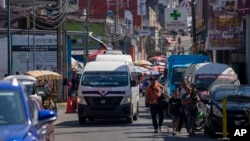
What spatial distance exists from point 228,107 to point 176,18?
33462mm

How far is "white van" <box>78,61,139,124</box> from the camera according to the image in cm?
2883

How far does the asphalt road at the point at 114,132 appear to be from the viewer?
22.7 m

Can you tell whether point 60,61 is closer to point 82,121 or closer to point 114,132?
point 82,121

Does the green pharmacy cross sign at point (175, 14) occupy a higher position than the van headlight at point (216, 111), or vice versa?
the green pharmacy cross sign at point (175, 14)

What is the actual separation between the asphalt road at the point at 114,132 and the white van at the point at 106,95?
462mm

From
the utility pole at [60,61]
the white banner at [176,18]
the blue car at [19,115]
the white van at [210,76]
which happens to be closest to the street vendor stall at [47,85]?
the utility pole at [60,61]

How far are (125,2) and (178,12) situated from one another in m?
46.6

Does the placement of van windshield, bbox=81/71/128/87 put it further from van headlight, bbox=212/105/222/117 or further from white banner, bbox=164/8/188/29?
white banner, bbox=164/8/188/29

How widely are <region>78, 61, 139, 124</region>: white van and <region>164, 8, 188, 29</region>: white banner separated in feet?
84.2

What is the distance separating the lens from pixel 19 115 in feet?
36.4

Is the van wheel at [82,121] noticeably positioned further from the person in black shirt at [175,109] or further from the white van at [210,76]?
the person in black shirt at [175,109]

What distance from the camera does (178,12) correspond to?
54.9 m

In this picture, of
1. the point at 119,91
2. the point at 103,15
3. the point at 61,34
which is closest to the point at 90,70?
the point at 119,91

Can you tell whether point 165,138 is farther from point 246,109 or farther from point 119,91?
point 119,91
